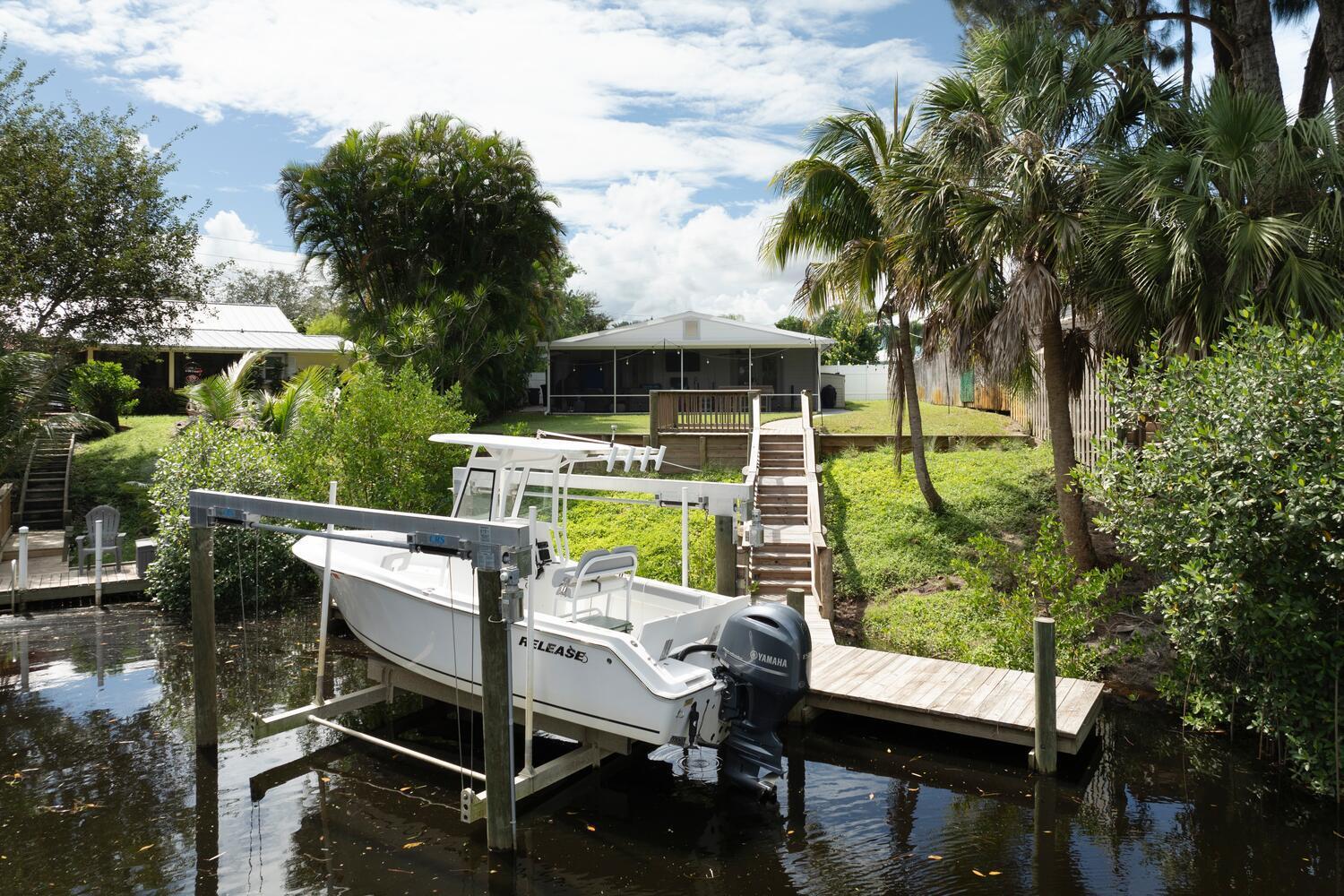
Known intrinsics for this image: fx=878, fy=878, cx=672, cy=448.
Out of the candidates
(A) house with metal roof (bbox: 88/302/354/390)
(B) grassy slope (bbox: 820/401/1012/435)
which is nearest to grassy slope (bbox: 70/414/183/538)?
(A) house with metal roof (bbox: 88/302/354/390)

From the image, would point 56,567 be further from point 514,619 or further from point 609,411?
point 609,411

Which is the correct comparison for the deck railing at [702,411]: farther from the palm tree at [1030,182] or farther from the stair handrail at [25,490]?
the stair handrail at [25,490]

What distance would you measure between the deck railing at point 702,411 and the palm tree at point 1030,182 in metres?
7.50

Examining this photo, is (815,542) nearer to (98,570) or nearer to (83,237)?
(98,570)

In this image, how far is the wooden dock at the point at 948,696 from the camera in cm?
770

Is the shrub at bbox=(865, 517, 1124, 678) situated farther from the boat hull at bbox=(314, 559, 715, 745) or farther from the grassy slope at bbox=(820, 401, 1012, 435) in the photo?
the grassy slope at bbox=(820, 401, 1012, 435)

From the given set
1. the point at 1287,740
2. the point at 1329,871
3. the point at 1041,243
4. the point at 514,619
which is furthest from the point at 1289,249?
the point at 514,619

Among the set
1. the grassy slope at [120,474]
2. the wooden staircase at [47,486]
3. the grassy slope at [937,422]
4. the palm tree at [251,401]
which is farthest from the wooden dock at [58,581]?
the grassy slope at [937,422]

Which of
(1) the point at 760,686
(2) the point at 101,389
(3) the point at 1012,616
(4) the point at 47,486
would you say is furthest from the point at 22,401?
(3) the point at 1012,616

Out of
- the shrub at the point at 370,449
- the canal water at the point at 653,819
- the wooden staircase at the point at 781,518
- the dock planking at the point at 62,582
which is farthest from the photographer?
the shrub at the point at 370,449

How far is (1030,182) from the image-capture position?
33.8 feet

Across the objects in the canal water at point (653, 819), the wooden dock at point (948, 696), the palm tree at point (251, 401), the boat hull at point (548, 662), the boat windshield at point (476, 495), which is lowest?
the canal water at point (653, 819)

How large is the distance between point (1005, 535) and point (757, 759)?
8244 millimetres

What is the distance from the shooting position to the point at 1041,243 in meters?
10.7
